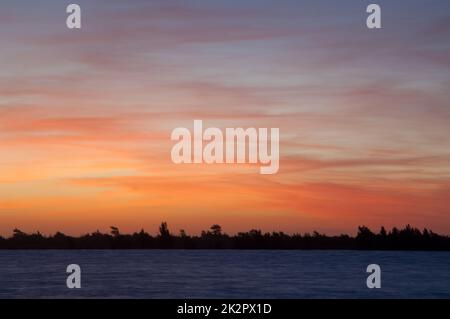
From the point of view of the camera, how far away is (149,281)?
10769 centimetres

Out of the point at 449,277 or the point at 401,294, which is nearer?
the point at 401,294
